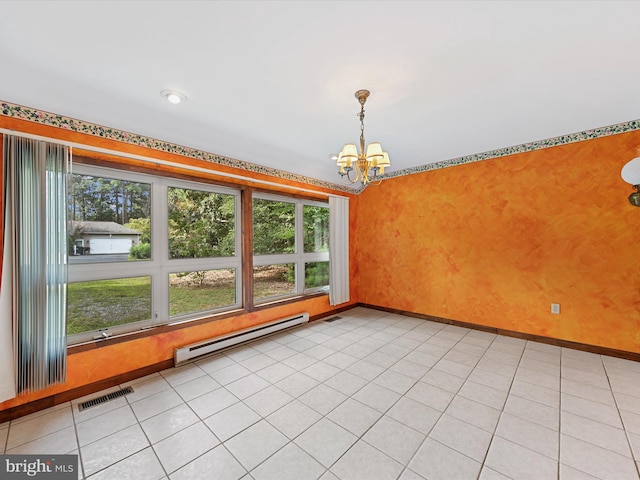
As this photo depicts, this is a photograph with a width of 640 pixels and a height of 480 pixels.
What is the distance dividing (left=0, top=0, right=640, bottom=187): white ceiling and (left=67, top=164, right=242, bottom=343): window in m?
0.61

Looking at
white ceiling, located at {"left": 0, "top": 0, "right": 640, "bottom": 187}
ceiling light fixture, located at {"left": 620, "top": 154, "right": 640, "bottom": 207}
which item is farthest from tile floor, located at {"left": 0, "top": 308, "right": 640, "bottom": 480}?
white ceiling, located at {"left": 0, "top": 0, "right": 640, "bottom": 187}

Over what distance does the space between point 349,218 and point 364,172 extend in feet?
9.08

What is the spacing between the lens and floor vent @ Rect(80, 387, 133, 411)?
211 cm

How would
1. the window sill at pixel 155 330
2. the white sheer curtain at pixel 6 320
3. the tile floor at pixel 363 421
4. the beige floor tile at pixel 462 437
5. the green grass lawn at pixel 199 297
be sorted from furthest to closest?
the green grass lawn at pixel 199 297 → the window sill at pixel 155 330 → the white sheer curtain at pixel 6 320 → the beige floor tile at pixel 462 437 → the tile floor at pixel 363 421

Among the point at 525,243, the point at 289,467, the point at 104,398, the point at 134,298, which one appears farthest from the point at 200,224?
the point at 525,243

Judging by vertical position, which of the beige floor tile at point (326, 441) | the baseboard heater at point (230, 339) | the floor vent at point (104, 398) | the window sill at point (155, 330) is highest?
the window sill at point (155, 330)

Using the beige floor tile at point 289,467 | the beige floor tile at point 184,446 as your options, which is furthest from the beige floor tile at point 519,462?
the beige floor tile at point 184,446

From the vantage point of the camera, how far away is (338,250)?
4594 mm

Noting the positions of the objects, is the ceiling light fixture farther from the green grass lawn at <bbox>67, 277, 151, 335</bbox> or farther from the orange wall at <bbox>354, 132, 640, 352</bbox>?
the green grass lawn at <bbox>67, 277, 151, 335</bbox>

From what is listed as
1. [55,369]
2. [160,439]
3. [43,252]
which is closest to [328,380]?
[160,439]

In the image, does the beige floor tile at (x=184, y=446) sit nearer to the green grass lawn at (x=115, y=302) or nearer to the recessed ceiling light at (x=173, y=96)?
the green grass lawn at (x=115, y=302)

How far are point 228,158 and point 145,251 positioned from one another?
142 centimetres

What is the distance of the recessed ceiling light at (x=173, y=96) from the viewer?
2004mm

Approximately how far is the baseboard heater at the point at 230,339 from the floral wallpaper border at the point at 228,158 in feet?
6.81
